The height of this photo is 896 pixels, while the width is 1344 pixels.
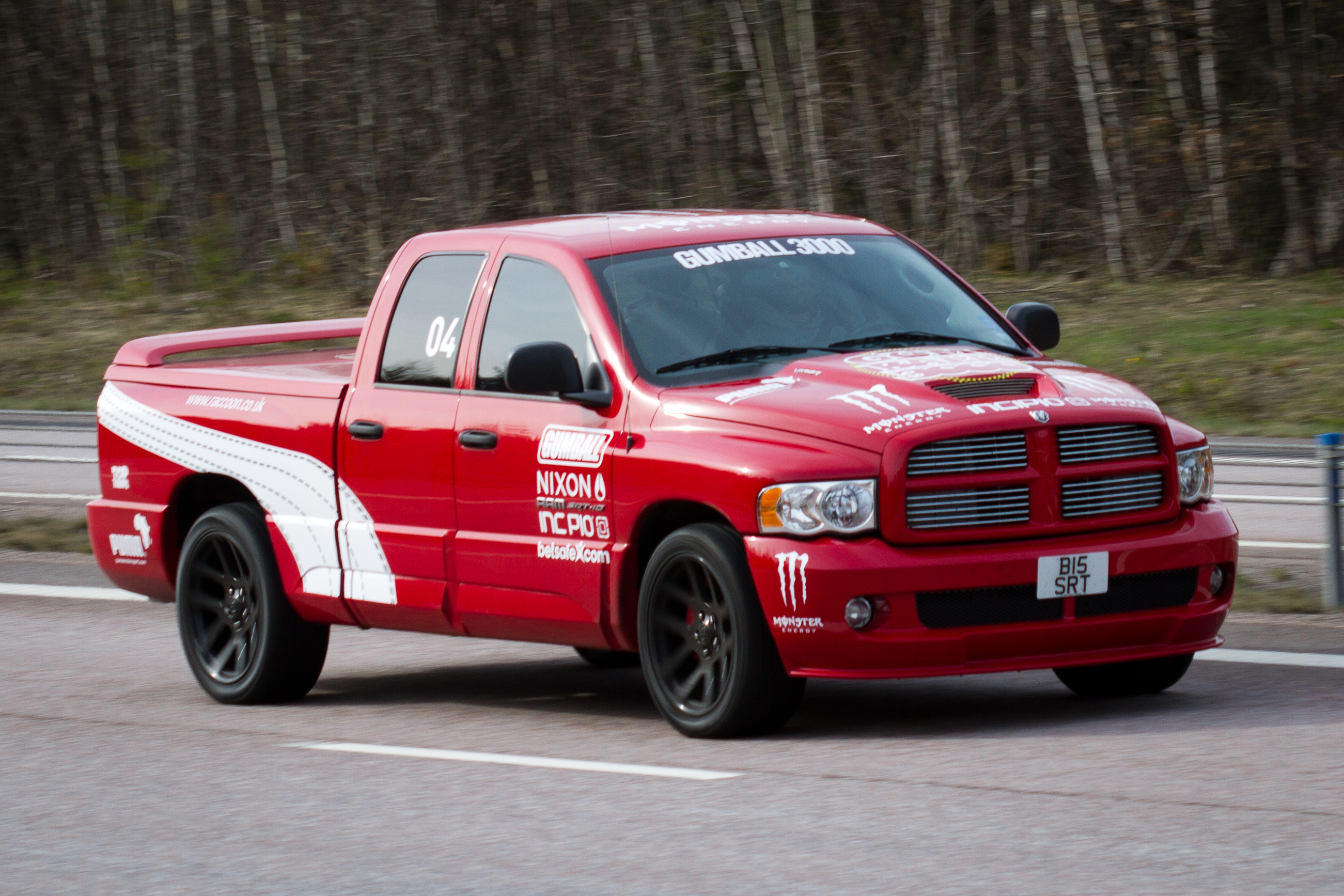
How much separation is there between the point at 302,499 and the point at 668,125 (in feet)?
62.6

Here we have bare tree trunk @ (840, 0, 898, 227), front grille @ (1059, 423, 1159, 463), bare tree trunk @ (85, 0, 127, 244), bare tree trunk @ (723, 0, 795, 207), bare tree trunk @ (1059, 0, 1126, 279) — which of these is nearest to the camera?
front grille @ (1059, 423, 1159, 463)

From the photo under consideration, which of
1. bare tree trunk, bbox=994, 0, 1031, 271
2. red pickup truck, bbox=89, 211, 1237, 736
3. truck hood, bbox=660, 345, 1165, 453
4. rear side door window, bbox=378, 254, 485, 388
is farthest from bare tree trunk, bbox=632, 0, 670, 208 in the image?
truck hood, bbox=660, 345, 1165, 453

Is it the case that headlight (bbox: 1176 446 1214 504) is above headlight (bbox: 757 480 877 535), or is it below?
below

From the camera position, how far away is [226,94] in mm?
32062

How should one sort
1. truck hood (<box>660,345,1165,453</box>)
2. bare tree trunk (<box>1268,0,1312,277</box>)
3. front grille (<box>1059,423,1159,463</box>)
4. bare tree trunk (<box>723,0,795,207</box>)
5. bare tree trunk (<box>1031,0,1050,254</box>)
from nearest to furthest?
truck hood (<box>660,345,1165,453</box>) → front grille (<box>1059,423,1159,463</box>) → bare tree trunk (<box>1268,0,1312,277</box>) → bare tree trunk (<box>1031,0,1050,254</box>) → bare tree trunk (<box>723,0,795,207</box>)

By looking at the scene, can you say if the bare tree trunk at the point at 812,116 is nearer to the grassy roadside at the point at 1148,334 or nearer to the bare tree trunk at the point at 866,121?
the bare tree trunk at the point at 866,121

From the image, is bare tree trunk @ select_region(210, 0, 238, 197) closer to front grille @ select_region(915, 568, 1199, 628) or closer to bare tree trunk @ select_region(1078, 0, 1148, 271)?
bare tree trunk @ select_region(1078, 0, 1148, 271)

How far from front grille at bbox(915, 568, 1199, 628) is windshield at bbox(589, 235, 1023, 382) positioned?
120 cm

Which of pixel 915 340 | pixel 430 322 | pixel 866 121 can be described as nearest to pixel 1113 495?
pixel 915 340

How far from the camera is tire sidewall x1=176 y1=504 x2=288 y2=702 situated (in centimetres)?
917

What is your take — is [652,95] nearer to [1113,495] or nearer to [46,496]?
[46,496]

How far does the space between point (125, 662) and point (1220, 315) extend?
45.1 feet

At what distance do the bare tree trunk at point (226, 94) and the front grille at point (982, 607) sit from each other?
26063mm

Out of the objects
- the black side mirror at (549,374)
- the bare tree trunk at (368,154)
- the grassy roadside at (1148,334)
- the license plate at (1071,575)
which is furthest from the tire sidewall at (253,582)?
the bare tree trunk at (368,154)
